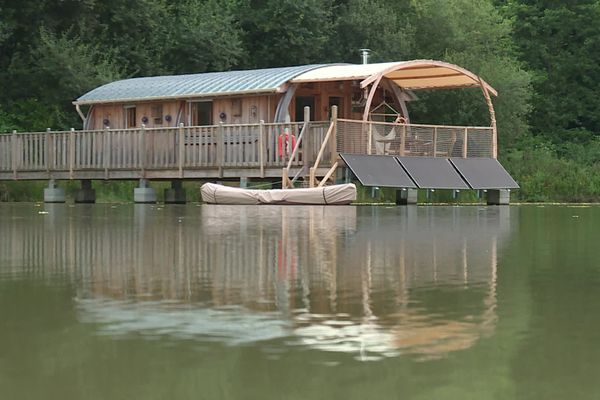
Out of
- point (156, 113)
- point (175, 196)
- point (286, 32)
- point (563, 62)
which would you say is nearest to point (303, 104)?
point (156, 113)

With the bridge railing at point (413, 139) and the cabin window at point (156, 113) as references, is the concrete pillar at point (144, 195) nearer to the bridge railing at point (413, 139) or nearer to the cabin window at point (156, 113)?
the cabin window at point (156, 113)

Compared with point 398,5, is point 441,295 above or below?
below

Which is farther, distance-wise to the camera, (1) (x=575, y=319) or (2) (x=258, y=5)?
(2) (x=258, y=5)

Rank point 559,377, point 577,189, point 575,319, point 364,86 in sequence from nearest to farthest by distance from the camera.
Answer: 1. point 559,377
2. point 575,319
3. point 364,86
4. point 577,189

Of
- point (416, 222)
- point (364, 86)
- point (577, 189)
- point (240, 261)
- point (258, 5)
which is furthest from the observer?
point (258, 5)

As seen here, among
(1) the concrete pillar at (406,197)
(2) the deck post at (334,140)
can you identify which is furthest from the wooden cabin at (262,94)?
(1) the concrete pillar at (406,197)

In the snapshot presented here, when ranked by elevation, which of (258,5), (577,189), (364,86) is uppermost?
(258,5)

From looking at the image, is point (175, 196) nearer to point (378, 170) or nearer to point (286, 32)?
point (378, 170)

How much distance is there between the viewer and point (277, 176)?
2998cm

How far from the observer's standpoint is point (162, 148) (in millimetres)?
33031

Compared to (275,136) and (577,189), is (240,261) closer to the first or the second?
(275,136)

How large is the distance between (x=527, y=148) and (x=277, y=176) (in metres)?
23.5

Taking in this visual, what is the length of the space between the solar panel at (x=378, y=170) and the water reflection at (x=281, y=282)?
12.4 metres

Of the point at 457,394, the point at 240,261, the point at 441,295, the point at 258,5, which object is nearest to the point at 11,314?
the point at 441,295
